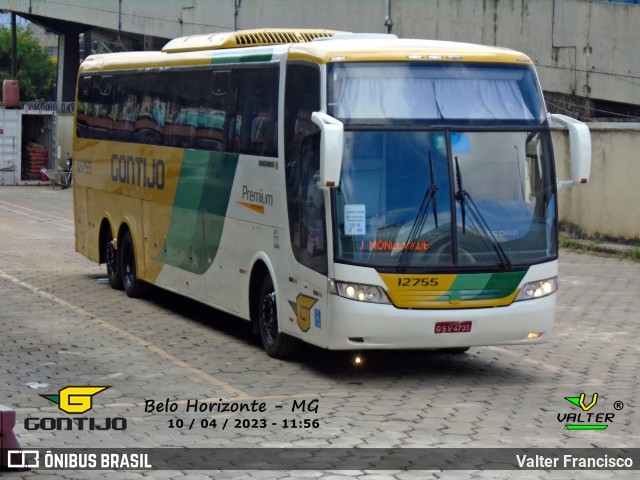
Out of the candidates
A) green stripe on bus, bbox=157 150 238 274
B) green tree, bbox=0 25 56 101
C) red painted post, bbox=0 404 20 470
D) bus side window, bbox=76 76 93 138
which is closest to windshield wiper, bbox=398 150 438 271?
green stripe on bus, bbox=157 150 238 274

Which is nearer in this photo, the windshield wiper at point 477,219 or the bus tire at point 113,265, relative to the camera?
the windshield wiper at point 477,219

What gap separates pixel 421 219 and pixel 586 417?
7.63ft

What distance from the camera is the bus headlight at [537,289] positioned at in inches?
482

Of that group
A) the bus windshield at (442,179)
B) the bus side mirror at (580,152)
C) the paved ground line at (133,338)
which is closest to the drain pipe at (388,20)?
the paved ground line at (133,338)

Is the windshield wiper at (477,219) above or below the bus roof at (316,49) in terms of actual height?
below

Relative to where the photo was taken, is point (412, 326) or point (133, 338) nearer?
point (412, 326)

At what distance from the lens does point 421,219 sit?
11852 millimetres

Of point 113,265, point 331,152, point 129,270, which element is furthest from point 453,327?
point 113,265

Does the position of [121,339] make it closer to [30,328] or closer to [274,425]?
[30,328]

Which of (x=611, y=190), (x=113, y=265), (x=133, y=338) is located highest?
(x=611, y=190)

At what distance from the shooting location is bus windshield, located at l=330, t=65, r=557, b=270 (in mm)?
11820

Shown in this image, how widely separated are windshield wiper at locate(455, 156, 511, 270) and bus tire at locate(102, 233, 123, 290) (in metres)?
8.18

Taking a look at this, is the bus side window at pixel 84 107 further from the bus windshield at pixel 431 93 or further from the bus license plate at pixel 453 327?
the bus license plate at pixel 453 327

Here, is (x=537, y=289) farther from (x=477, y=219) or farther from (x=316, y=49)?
(x=316, y=49)
